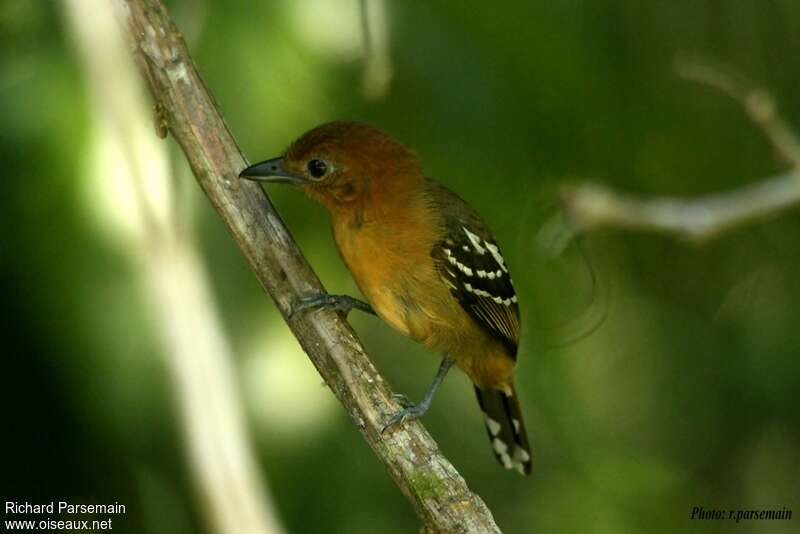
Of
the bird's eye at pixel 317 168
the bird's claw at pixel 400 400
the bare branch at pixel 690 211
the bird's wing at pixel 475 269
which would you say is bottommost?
the bird's claw at pixel 400 400

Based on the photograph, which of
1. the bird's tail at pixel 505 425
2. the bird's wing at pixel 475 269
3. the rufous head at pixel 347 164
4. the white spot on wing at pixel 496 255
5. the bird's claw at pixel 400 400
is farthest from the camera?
the bird's tail at pixel 505 425

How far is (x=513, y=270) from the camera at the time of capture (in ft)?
17.3

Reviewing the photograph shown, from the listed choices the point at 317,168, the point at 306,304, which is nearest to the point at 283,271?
the point at 306,304

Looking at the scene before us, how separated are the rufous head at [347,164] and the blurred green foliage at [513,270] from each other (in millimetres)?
153

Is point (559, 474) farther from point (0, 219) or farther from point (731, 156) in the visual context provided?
point (0, 219)

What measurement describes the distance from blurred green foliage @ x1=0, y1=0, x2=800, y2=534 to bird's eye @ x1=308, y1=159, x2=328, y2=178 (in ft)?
0.57

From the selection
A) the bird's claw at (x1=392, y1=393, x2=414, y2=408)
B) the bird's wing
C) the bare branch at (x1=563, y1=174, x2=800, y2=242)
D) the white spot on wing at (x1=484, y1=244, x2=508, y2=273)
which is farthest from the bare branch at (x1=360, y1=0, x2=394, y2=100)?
the bird's claw at (x1=392, y1=393, x2=414, y2=408)

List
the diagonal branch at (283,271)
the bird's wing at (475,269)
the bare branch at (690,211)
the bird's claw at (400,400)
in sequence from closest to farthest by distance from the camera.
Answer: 1. the diagonal branch at (283,271)
2. the bird's claw at (400,400)
3. the bare branch at (690,211)
4. the bird's wing at (475,269)

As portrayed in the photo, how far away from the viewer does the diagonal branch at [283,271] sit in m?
3.55

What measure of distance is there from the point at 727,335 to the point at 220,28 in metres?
3.27

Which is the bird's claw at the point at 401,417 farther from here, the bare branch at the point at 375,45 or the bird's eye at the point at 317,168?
the bare branch at the point at 375,45

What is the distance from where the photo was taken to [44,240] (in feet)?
13.7

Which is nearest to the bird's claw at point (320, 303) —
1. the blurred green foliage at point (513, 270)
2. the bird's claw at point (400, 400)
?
the bird's claw at point (400, 400)

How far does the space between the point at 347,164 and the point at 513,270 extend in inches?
44.8
